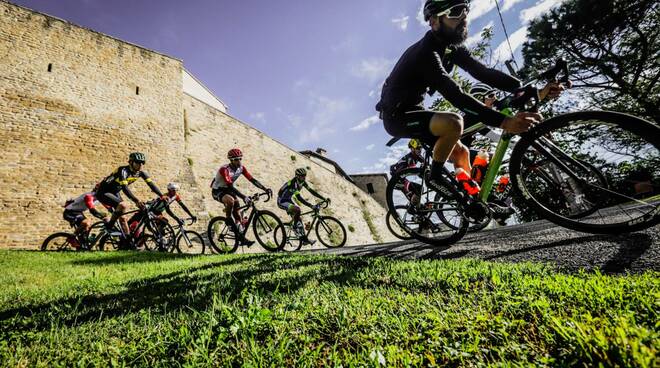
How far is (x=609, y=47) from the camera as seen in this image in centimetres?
1160

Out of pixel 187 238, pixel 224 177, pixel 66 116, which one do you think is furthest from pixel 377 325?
pixel 66 116

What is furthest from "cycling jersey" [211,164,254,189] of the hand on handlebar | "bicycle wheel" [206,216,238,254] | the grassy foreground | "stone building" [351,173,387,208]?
"stone building" [351,173,387,208]

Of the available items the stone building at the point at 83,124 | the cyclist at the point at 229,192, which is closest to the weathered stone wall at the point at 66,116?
the stone building at the point at 83,124

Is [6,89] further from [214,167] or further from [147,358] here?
[147,358]

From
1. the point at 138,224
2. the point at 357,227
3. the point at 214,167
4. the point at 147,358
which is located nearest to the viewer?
the point at 147,358

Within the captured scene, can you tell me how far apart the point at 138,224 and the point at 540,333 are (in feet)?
31.6

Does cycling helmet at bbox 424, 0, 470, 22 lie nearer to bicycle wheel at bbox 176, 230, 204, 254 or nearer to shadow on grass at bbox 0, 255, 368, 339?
shadow on grass at bbox 0, 255, 368, 339

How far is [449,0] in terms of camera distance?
9.36 ft

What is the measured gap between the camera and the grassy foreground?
0.95 meters

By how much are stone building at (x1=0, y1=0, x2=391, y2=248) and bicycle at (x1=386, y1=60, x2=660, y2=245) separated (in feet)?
42.6

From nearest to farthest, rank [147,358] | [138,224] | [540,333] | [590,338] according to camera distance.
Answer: [590,338]
[540,333]
[147,358]
[138,224]

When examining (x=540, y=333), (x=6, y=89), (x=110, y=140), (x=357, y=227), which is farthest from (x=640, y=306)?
(x=357, y=227)

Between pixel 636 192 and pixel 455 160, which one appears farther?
pixel 455 160

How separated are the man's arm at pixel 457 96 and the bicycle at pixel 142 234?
825 cm
